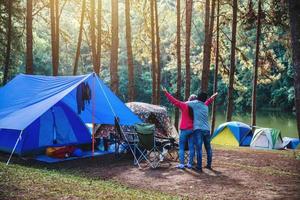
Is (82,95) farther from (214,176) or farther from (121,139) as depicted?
(214,176)

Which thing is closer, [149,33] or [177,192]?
[177,192]

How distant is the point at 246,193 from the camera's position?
6.93 metres

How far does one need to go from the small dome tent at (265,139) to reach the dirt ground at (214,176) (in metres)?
5.46

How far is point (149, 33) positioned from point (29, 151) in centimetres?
1102

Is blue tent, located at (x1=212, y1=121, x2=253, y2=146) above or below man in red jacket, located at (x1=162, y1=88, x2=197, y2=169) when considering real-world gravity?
below

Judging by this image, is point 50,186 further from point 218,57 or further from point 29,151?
point 218,57

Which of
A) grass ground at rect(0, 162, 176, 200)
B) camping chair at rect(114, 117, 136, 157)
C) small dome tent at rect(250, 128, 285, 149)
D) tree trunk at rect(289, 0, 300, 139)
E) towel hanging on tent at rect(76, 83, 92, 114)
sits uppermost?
tree trunk at rect(289, 0, 300, 139)

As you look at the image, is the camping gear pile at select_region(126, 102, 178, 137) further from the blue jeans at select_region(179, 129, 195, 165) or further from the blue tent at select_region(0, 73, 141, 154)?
the blue jeans at select_region(179, 129, 195, 165)

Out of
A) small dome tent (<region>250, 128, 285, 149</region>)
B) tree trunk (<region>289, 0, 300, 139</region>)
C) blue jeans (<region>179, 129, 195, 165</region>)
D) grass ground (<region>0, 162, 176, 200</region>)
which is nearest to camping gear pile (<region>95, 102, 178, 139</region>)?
small dome tent (<region>250, 128, 285, 149</region>)

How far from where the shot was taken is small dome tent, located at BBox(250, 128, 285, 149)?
16469 mm

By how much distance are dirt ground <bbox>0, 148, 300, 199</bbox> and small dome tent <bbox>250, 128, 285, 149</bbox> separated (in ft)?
17.9

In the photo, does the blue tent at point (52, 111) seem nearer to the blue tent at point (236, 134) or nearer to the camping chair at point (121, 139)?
the camping chair at point (121, 139)

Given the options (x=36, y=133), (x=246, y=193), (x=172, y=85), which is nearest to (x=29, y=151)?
(x=36, y=133)

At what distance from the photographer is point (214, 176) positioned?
8406 mm
